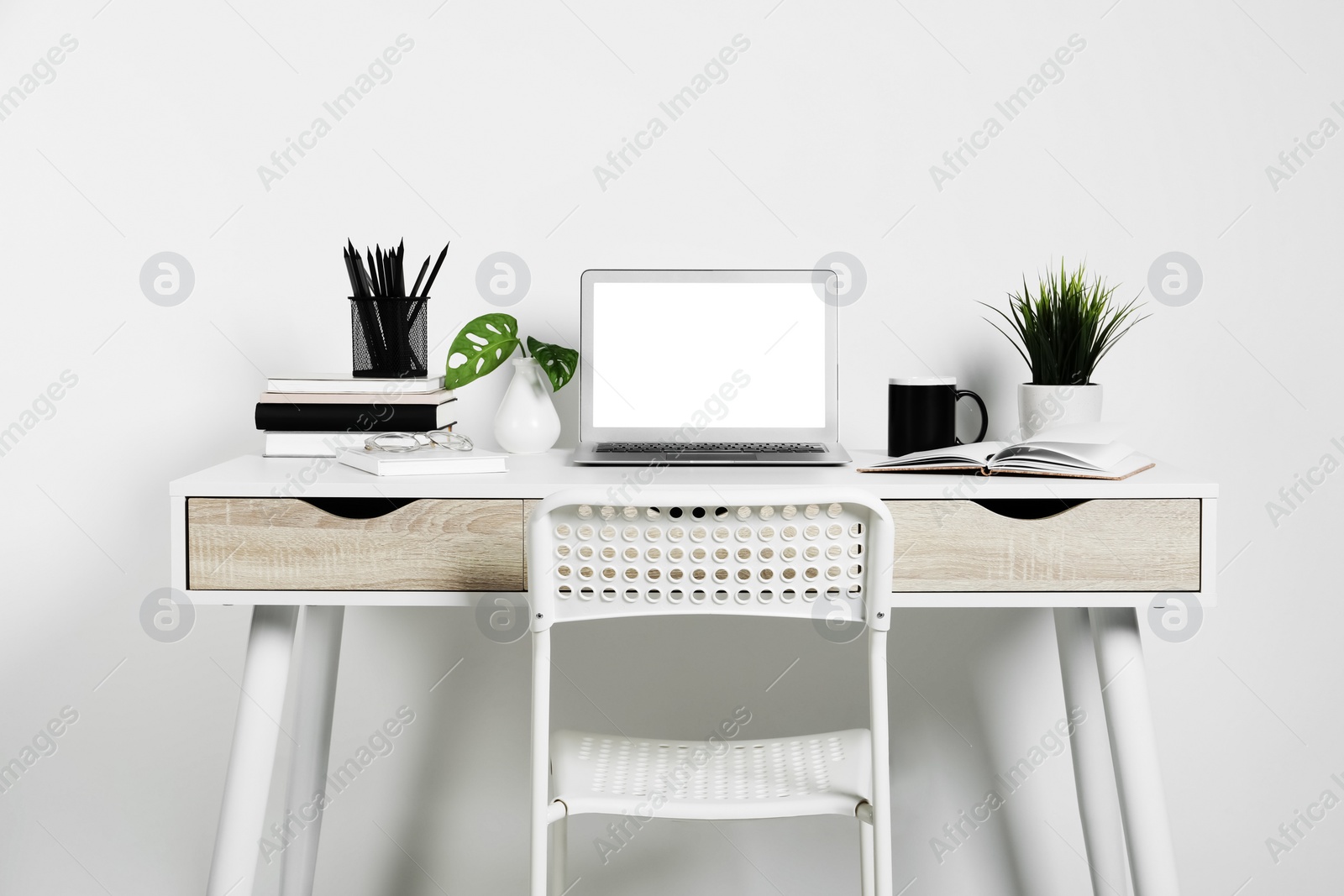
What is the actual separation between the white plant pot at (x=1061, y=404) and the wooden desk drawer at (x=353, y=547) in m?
0.74

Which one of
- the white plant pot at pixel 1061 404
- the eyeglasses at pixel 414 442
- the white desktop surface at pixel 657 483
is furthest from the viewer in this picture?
the white plant pot at pixel 1061 404

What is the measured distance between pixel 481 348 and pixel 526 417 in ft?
0.38

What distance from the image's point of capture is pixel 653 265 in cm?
156

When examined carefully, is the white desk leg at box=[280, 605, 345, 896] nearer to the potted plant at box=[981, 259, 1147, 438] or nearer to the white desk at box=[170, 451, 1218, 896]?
the white desk at box=[170, 451, 1218, 896]

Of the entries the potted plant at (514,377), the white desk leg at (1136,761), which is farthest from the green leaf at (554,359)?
the white desk leg at (1136,761)

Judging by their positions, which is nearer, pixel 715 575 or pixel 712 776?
pixel 715 575

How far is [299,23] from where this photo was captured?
156cm

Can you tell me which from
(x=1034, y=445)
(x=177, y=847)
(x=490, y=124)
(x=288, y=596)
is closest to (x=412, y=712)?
(x=177, y=847)

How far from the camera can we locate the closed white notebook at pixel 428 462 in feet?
3.84

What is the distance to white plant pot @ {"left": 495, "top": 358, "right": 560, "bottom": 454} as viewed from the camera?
1.41 metres

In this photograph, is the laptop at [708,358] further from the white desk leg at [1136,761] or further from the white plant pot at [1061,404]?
the white desk leg at [1136,761]

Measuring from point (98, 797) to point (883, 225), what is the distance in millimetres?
1566

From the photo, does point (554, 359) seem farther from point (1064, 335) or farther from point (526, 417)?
point (1064, 335)

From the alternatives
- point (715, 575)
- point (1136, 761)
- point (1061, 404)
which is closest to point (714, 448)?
point (715, 575)
